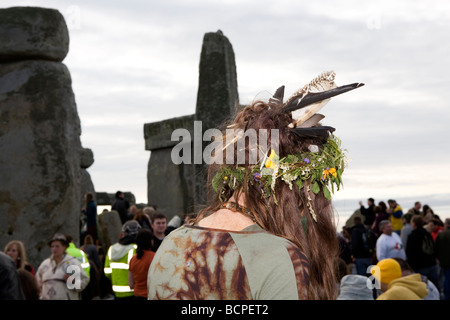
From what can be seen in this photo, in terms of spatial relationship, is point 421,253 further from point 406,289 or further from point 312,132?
point 312,132

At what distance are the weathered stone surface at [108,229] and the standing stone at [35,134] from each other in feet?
9.43

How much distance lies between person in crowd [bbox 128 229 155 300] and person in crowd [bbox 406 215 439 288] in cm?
530

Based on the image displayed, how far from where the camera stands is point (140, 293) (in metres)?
6.66

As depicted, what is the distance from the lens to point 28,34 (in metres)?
10.3

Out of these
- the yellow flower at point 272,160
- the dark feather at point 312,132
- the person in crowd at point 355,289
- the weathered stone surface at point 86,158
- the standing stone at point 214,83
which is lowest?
the person in crowd at point 355,289

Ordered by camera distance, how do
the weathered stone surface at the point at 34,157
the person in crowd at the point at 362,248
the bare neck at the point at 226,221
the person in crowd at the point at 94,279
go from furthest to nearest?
1. the person in crowd at the point at 362,248
2. the weathered stone surface at the point at 34,157
3. the person in crowd at the point at 94,279
4. the bare neck at the point at 226,221

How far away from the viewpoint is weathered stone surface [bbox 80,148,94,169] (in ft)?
64.4

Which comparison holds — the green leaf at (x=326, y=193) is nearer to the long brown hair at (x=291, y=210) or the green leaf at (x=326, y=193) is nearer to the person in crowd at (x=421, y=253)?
the long brown hair at (x=291, y=210)

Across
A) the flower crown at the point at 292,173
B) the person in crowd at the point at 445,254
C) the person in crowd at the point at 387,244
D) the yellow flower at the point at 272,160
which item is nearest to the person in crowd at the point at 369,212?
the person in crowd at the point at 445,254

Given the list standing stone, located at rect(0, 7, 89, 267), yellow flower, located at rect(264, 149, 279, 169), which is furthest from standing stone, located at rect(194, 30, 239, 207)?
yellow flower, located at rect(264, 149, 279, 169)

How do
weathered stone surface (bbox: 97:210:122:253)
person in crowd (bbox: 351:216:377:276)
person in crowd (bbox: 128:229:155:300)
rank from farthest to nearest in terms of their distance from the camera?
1. weathered stone surface (bbox: 97:210:122:253)
2. person in crowd (bbox: 351:216:377:276)
3. person in crowd (bbox: 128:229:155:300)

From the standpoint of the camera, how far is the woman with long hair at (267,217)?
1.76 metres

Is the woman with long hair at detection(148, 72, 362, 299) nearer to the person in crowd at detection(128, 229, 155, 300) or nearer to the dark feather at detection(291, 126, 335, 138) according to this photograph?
the dark feather at detection(291, 126, 335, 138)
